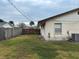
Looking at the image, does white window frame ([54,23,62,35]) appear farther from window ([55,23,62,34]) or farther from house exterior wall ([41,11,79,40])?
house exterior wall ([41,11,79,40])

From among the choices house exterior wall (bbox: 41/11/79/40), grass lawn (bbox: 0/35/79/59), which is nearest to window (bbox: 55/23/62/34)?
house exterior wall (bbox: 41/11/79/40)

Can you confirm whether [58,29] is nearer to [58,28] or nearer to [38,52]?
[58,28]

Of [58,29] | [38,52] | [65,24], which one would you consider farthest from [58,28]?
[38,52]

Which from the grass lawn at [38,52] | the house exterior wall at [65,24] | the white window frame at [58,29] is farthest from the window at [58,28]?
the grass lawn at [38,52]

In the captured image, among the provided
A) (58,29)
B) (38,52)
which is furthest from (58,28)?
(38,52)

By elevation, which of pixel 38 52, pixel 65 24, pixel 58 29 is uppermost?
pixel 65 24

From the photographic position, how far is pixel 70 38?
87.2 feet

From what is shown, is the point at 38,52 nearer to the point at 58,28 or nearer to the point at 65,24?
the point at 58,28

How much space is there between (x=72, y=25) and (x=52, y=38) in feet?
9.06

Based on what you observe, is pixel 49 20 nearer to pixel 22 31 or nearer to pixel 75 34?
pixel 75 34

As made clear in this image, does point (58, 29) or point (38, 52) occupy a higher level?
point (58, 29)

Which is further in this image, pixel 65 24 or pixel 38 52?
pixel 65 24

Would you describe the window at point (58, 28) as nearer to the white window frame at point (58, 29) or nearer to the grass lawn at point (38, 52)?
the white window frame at point (58, 29)

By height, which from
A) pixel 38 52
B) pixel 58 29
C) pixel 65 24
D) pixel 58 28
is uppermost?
pixel 65 24
